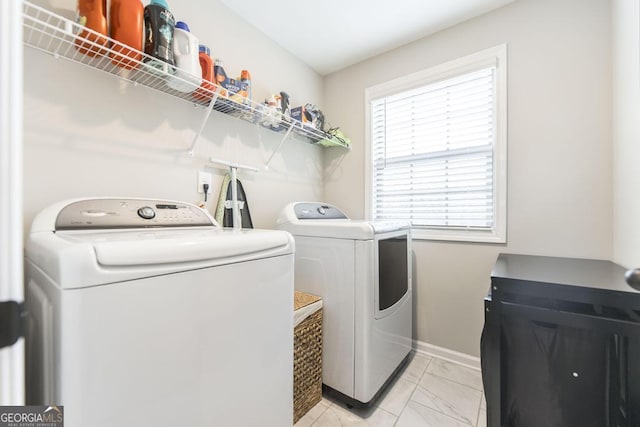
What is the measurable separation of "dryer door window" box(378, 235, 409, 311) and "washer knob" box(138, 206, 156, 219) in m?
1.14

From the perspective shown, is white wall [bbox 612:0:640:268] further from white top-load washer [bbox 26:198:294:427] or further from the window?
white top-load washer [bbox 26:198:294:427]

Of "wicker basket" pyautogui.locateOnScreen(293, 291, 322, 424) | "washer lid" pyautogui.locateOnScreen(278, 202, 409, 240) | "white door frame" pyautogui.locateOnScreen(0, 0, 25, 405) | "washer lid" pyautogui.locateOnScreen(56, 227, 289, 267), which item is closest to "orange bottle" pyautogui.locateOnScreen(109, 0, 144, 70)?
"washer lid" pyautogui.locateOnScreen(56, 227, 289, 267)

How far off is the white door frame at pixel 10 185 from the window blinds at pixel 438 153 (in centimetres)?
211

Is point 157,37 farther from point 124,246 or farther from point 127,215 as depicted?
point 124,246

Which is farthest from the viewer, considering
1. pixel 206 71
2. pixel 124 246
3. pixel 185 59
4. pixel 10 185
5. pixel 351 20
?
pixel 351 20

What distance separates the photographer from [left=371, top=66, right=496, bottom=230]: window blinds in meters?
1.87

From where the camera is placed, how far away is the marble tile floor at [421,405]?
4.65 ft

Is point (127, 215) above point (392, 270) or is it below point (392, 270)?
above

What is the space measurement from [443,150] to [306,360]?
5.67 ft

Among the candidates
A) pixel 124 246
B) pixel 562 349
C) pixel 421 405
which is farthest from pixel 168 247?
pixel 421 405

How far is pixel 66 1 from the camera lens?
1.11 meters

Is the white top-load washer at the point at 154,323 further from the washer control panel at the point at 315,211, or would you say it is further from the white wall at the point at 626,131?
the white wall at the point at 626,131

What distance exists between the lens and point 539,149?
5.45ft

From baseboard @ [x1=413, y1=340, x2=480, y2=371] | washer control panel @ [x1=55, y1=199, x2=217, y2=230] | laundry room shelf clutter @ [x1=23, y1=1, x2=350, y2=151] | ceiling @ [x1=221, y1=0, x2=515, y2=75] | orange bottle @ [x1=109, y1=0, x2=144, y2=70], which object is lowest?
baseboard @ [x1=413, y1=340, x2=480, y2=371]
